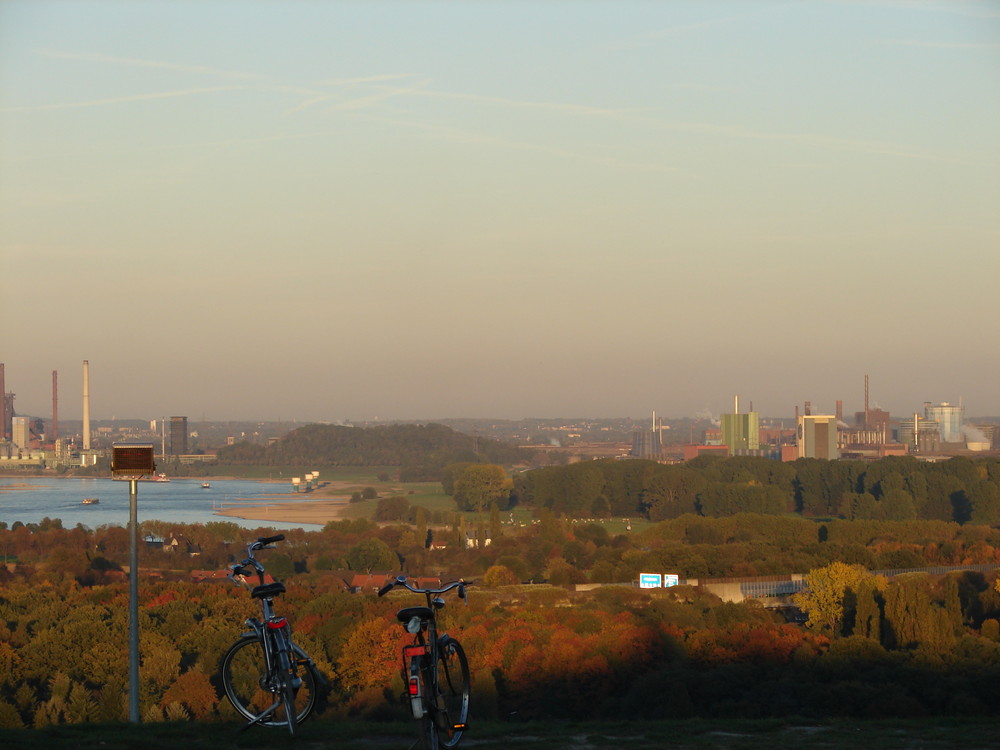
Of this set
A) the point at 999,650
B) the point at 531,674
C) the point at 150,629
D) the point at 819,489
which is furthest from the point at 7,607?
the point at 819,489

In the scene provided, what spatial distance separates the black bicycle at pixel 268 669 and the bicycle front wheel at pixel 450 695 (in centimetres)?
92

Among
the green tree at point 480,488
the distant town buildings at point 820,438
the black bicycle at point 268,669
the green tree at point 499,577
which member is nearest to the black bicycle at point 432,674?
the black bicycle at point 268,669

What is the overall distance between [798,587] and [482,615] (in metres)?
18.0

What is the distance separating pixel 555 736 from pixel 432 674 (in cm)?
167

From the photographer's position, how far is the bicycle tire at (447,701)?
711 centimetres

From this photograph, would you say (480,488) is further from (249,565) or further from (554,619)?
(249,565)

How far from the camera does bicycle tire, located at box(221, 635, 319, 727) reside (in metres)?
7.80

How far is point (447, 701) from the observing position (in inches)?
301

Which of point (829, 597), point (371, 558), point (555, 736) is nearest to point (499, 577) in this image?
point (371, 558)

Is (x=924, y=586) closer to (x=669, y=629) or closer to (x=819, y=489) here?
(x=669, y=629)

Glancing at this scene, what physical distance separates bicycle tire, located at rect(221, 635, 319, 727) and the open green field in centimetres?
15

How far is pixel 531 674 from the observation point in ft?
59.8

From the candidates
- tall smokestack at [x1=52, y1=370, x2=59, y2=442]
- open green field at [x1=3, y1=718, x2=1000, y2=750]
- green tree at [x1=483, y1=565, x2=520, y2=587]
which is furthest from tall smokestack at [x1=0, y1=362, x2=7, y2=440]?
open green field at [x1=3, y1=718, x2=1000, y2=750]

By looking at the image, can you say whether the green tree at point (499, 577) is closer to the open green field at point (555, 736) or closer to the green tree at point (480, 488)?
the open green field at point (555, 736)
